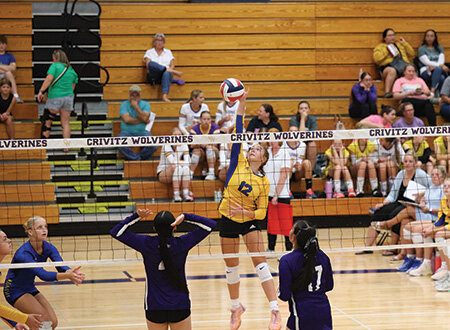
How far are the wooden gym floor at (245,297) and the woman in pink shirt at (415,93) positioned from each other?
4643 mm

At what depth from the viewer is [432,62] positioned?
606 inches

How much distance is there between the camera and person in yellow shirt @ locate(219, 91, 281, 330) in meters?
7.37

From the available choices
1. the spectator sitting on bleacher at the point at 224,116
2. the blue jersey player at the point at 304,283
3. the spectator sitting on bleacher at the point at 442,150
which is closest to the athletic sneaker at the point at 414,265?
the spectator sitting on bleacher at the point at 442,150

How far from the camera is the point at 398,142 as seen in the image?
41.8 feet

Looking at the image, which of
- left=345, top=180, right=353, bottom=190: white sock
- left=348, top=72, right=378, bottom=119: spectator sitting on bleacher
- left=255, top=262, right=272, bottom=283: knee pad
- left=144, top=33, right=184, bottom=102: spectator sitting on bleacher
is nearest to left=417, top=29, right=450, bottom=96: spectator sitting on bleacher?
left=348, top=72, right=378, bottom=119: spectator sitting on bleacher

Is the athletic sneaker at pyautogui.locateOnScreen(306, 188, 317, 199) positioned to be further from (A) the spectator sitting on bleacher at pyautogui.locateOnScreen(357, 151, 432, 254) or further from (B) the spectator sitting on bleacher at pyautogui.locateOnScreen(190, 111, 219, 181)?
(A) the spectator sitting on bleacher at pyautogui.locateOnScreen(357, 151, 432, 254)

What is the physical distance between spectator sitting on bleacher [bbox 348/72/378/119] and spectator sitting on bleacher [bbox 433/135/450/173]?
185 cm

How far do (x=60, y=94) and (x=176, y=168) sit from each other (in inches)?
107

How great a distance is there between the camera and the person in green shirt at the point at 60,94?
520 inches

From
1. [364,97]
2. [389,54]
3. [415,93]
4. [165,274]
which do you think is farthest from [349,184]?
[165,274]

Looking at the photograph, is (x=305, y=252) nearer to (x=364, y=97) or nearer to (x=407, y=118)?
(x=407, y=118)

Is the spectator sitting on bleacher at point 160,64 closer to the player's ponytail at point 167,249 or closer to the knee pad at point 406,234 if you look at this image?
the knee pad at point 406,234

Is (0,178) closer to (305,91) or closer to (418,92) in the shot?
(305,91)

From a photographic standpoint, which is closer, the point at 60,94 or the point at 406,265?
the point at 406,265
